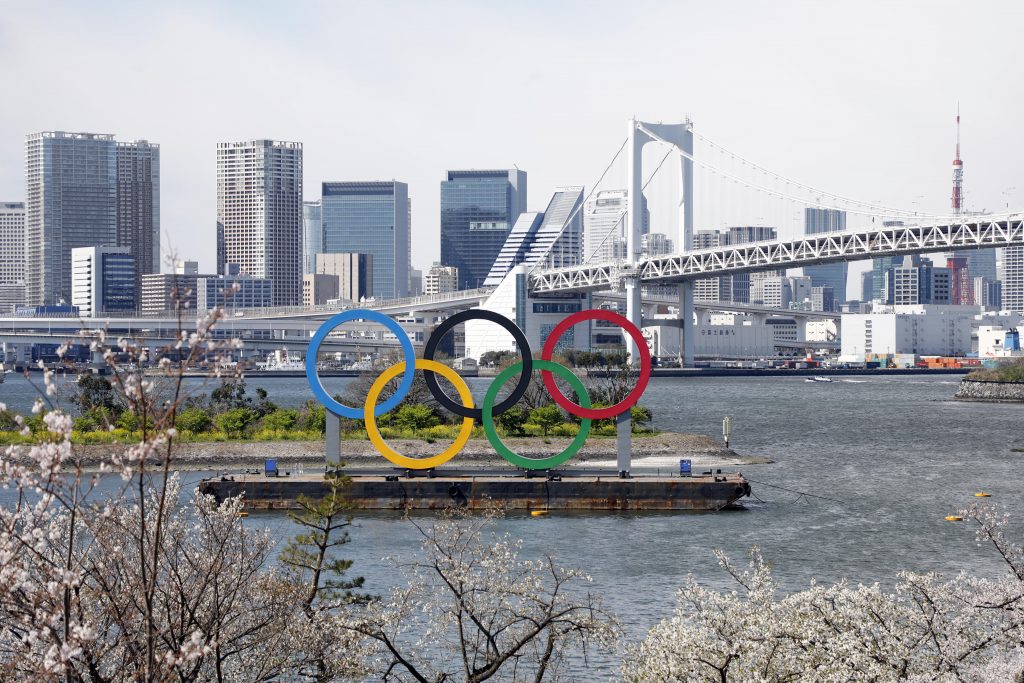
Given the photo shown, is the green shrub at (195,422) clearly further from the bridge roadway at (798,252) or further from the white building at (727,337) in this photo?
the white building at (727,337)

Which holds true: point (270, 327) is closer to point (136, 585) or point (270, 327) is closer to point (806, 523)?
point (806, 523)

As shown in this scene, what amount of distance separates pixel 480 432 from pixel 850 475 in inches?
312

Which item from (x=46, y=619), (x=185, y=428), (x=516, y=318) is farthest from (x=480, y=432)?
(x=516, y=318)

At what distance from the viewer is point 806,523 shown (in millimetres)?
20141

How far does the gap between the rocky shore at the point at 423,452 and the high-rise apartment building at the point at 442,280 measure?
131848mm

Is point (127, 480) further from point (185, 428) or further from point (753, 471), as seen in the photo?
point (185, 428)

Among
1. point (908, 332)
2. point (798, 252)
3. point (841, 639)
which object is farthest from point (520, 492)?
point (908, 332)

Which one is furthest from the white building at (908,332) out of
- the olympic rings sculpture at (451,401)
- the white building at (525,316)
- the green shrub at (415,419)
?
the olympic rings sculpture at (451,401)

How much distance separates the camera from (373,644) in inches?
386

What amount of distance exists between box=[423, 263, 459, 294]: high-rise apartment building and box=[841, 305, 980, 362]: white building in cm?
6403

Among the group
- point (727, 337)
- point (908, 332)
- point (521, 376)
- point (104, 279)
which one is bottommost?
point (521, 376)

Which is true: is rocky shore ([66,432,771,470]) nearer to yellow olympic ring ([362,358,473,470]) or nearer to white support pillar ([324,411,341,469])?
white support pillar ([324,411,341,469])

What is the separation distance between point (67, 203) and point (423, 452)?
14802 centimetres

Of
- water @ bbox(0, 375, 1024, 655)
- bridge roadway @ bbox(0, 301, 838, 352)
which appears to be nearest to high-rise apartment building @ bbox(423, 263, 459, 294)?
bridge roadway @ bbox(0, 301, 838, 352)
